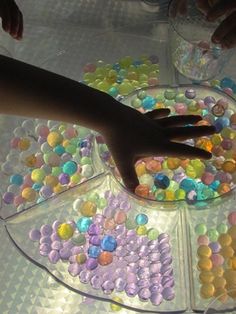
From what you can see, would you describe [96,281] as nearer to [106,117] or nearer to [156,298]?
[156,298]

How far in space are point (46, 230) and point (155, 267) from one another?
16 centimetres

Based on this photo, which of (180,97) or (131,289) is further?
(180,97)

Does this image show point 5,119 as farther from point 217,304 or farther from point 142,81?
point 217,304

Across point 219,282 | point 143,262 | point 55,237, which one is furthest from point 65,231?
point 219,282

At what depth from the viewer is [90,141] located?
0.76 metres

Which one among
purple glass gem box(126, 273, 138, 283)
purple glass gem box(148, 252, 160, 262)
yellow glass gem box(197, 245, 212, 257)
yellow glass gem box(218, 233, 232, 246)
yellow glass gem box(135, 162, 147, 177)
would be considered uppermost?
yellow glass gem box(135, 162, 147, 177)

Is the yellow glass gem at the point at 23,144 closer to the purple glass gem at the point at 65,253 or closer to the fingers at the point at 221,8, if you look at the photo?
the purple glass gem at the point at 65,253

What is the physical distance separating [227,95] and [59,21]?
1.17ft

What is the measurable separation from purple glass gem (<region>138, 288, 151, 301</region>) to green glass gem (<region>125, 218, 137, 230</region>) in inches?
3.6

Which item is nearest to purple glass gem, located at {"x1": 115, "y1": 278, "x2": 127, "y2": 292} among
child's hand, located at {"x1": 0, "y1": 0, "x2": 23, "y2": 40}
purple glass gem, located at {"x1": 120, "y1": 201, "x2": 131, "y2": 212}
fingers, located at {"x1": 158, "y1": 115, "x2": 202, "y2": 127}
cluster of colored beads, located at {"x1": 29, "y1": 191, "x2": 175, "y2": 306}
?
cluster of colored beads, located at {"x1": 29, "y1": 191, "x2": 175, "y2": 306}

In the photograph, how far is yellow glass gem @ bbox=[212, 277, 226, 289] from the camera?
613mm

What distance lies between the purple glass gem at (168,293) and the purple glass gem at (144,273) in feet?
0.10

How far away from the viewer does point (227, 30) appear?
2.35 feet

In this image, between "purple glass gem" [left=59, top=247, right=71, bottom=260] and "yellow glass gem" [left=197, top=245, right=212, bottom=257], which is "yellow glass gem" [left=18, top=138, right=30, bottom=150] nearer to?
"purple glass gem" [left=59, top=247, right=71, bottom=260]
